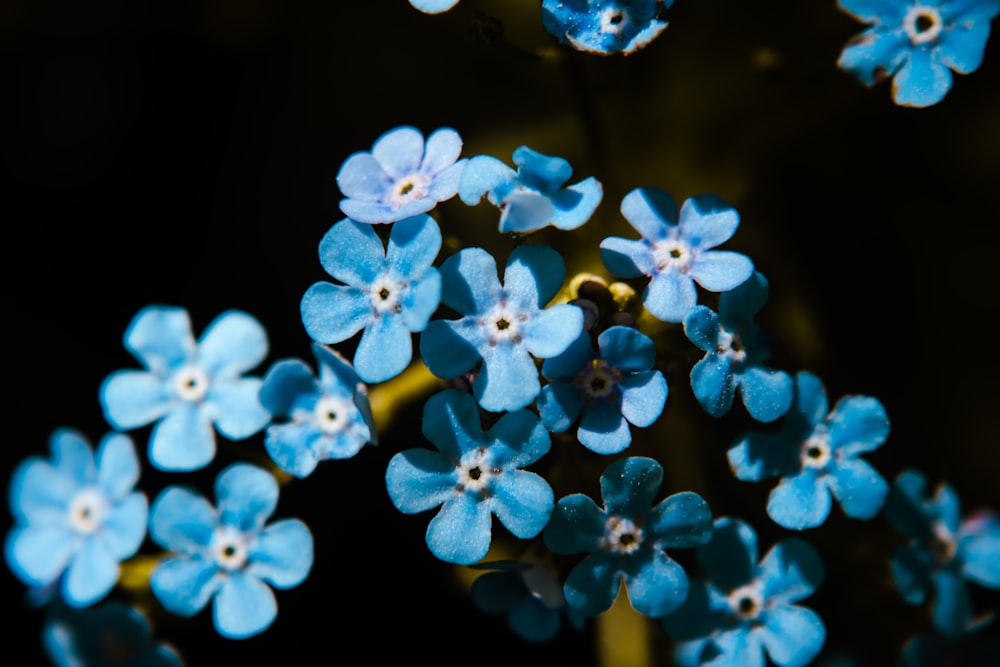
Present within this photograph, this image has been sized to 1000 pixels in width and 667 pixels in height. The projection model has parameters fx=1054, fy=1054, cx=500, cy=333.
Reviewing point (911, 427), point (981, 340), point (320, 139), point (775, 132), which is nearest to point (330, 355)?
point (320, 139)

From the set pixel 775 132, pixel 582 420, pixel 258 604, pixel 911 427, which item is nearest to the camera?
pixel 582 420

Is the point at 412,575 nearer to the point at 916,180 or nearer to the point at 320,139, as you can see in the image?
the point at 320,139

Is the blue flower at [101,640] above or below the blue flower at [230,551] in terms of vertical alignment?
below

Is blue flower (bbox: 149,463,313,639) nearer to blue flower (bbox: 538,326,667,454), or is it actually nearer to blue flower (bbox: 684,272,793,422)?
blue flower (bbox: 538,326,667,454)

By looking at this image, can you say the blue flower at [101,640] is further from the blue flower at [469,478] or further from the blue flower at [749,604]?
the blue flower at [749,604]

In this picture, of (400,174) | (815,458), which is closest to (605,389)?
(815,458)

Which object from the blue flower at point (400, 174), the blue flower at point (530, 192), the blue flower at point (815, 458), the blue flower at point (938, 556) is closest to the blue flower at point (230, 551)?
the blue flower at point (400, 174)

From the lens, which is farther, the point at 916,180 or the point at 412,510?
the point at 916,180
